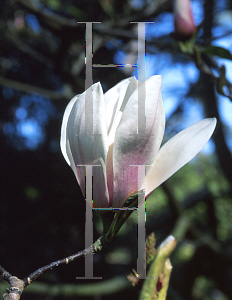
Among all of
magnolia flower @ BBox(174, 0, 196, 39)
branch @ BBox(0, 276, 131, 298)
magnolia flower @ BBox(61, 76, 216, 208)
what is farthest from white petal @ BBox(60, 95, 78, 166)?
branch @ BBox(0, 276, 131, 298)

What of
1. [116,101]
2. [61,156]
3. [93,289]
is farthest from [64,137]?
[61,156]

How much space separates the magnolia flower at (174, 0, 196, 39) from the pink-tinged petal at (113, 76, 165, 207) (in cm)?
32

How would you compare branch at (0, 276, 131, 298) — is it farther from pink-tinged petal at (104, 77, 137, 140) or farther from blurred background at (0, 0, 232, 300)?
pink-tinged petal at (104, 77, 137, 140)

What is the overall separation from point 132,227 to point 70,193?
0.36 metres

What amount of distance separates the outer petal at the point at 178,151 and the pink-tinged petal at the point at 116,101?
0.14 feet

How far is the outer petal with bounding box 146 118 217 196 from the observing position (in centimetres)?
21

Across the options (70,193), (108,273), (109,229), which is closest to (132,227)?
(108,273)

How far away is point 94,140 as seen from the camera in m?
0.21

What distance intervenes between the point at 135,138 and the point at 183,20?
363mm

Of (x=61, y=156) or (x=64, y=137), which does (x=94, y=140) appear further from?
(x=61, y=156)

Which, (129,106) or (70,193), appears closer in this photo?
(129,106)

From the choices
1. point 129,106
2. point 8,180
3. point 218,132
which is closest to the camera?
point 129,106

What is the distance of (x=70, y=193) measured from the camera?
1170 millimetres

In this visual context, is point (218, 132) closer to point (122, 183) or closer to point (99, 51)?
point (99, 51)
